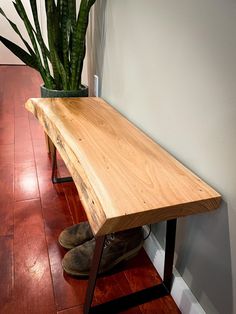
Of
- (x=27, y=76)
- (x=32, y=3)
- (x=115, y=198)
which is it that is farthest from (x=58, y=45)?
(x=27, y=76)

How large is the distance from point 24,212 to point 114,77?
2.78 feet

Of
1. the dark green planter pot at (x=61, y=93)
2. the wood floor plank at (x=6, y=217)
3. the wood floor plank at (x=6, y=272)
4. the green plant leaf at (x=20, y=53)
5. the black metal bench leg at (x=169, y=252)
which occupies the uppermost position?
the green plant leaf at (x=20, y=53)

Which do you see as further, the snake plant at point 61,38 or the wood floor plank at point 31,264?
the snake plant at point 61,38

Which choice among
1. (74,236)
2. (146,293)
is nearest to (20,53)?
(74,236)

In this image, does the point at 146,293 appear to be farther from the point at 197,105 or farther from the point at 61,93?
the point at 61,93

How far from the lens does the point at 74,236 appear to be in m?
1.12

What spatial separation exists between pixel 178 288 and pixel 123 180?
510 millimetres

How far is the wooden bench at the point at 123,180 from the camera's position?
1.86 feet

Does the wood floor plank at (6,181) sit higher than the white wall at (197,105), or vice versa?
the white wall at (197,105)

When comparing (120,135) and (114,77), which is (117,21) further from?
(120,135)

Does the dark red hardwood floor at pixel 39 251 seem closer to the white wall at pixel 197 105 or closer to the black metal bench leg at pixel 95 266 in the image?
the black metal bench leg at pixel 95 266

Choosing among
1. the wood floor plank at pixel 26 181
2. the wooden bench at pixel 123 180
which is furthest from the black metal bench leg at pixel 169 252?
the wood floor plank at pixel 26 181

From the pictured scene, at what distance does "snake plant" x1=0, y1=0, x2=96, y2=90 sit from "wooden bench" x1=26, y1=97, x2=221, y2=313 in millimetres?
470

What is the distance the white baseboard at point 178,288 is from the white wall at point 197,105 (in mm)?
25
